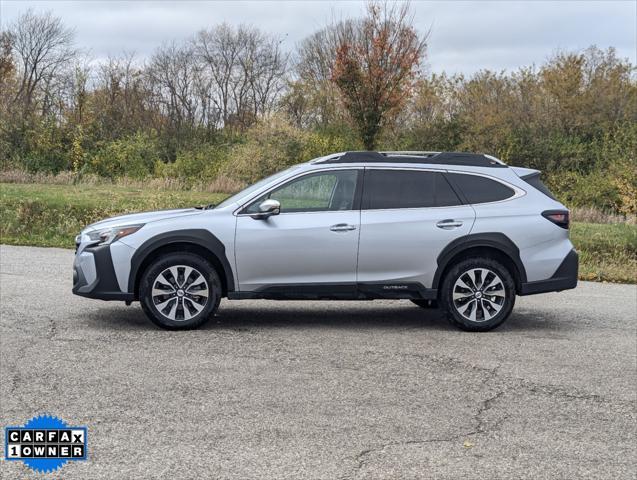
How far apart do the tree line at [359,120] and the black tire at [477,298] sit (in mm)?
18618

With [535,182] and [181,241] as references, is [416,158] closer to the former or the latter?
[535,182]

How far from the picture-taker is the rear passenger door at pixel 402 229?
Answer: 892 centimetres

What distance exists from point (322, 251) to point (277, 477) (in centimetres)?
429

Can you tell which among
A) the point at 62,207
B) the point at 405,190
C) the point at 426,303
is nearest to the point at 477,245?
the point at 405,190

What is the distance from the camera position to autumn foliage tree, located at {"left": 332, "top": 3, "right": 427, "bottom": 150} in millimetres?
27141

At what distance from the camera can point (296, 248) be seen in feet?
28.8

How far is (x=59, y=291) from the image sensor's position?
438 inches

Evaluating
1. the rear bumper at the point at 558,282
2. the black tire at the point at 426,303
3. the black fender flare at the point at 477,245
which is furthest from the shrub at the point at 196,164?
the rear bumper at the point at 558,282

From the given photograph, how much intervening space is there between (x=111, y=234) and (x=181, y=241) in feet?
2.38

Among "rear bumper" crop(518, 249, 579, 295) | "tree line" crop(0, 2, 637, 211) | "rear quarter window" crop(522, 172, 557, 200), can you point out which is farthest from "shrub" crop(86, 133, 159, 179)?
"rear bumper" crop(518, 249, 579, 295)

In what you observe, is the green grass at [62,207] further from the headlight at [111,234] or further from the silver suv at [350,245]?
the silver suv at [350,245]

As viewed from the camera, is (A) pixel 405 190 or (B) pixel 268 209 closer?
(B) pixel 268 209

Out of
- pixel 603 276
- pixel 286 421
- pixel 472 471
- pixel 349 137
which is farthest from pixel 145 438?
pixel 349 137

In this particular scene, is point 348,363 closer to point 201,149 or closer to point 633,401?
point 633,401
